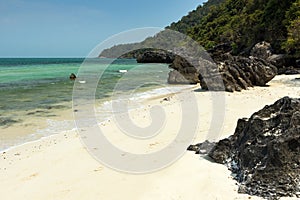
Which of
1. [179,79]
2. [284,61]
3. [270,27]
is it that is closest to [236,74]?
[179,79]

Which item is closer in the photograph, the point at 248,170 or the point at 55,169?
the point at 248,170

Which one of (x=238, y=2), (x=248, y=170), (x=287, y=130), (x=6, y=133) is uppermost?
(x=238, y=2)

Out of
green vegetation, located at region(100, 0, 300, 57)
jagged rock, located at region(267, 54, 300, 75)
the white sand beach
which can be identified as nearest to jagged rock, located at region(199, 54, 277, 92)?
green vegetation, located at region(100, 0, 300, 57)

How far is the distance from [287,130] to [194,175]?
5.17 ft

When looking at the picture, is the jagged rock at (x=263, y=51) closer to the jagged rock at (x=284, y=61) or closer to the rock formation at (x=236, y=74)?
the jagged rock at (x=284, y=61)

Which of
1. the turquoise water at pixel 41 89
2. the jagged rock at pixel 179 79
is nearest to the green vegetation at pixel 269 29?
the jagged rock at pixel 179 79

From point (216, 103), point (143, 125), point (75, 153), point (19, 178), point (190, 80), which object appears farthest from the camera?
point (190, 80)

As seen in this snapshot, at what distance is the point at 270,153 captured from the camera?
4156 mm

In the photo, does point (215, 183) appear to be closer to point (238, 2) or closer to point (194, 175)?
point (194, 175)

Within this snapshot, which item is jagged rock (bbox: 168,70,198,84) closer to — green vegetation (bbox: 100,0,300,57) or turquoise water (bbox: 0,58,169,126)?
turquoise water (bbox: 0,58,169,126)

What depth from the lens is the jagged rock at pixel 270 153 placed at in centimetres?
396

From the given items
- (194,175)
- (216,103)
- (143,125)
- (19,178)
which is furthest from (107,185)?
(216,103)

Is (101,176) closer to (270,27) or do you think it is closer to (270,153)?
(270,153)

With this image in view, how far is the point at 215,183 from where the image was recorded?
176 inches
